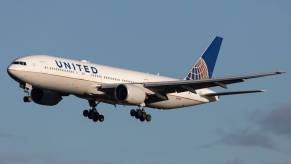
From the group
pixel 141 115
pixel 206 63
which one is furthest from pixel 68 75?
pixel 206 63

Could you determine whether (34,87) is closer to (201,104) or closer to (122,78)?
(122,78)

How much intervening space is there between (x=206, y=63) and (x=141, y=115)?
49.1ft

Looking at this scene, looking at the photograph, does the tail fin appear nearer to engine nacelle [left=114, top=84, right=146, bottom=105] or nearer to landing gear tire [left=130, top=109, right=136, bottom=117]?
landing gear tire [left=130, top=109, right=136, bottom=117]

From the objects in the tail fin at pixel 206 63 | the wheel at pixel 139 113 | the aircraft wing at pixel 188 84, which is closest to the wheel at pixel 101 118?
the wheel at pixel 139 113

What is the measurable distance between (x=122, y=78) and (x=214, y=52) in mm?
16101

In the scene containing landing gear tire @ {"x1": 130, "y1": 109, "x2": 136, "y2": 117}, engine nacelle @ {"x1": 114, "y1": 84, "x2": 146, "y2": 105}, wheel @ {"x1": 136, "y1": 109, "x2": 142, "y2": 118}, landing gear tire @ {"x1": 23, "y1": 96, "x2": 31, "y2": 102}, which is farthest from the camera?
landing gear tire @ {"x1": 130, "y1": 109, "x2": 136, "y2": 117}

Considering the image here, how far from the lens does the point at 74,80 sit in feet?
229

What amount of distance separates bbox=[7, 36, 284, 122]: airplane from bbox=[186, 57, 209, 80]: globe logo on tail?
4807 millimetres

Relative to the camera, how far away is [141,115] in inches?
2869

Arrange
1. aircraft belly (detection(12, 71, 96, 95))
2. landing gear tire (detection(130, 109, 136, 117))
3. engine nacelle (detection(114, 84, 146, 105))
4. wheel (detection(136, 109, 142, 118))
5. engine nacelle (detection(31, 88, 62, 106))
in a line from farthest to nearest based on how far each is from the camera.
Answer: engine nacelle (detection(31, 88, 62, 106))
landing gear tire (detection(130, 109, 136, 117))
wheel (detection(136, 109, 142, 118))
engine nacelle (detection(114, 84, 146, 105))
aircraft belly (detection(12, 71, 96, 95))

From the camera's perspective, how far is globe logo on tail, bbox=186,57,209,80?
83500mm

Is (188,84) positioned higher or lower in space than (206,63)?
lower

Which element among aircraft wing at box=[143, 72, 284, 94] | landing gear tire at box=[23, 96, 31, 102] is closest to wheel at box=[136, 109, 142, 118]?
aircraft wing at box=[143, 72, 284, 94]

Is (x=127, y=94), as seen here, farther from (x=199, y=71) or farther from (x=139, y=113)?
(x=199, y=71)
